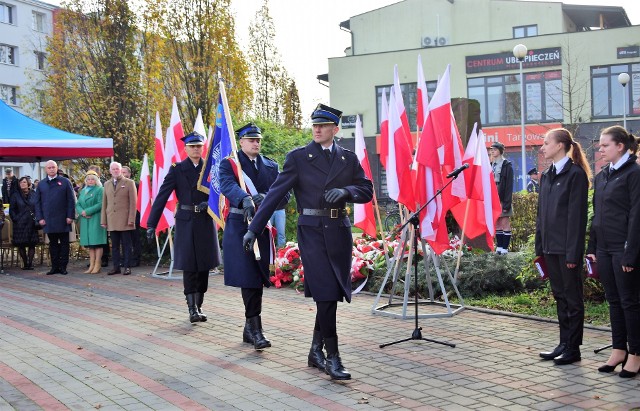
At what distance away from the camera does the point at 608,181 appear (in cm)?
641

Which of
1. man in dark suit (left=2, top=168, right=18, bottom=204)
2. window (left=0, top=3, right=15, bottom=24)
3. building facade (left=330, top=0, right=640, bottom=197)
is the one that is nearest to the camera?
man in dark suit (left=2, top=168, right=18, bottom=204)

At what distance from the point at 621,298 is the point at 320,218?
7.89 feet

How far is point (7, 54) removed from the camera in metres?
59.3

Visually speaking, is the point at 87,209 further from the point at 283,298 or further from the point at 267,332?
the point at 267,332

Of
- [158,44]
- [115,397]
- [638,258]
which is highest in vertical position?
[158,44]

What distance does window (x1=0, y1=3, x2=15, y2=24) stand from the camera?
195 ft

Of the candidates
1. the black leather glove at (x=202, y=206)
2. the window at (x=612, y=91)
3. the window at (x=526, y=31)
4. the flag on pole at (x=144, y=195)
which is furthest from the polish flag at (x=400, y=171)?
the window at (x=526, y=31)

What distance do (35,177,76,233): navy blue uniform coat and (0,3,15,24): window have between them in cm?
4833

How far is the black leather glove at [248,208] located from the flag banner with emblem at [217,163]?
3.54 feet

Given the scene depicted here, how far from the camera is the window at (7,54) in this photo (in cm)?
5884

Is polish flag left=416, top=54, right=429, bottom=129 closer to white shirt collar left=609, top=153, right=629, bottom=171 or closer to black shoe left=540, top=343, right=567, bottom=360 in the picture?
white shirt collar left=609, top=153, right=629, bottom=171

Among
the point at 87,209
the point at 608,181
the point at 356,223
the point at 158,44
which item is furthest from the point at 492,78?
the point at 608,181

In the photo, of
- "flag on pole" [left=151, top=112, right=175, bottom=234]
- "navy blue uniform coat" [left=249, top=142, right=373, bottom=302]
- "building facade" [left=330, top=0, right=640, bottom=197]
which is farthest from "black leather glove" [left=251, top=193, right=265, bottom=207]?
"building facade" [left=330, top=0, right=640, bottom=197]

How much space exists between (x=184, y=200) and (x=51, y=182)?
7453 millimetres
